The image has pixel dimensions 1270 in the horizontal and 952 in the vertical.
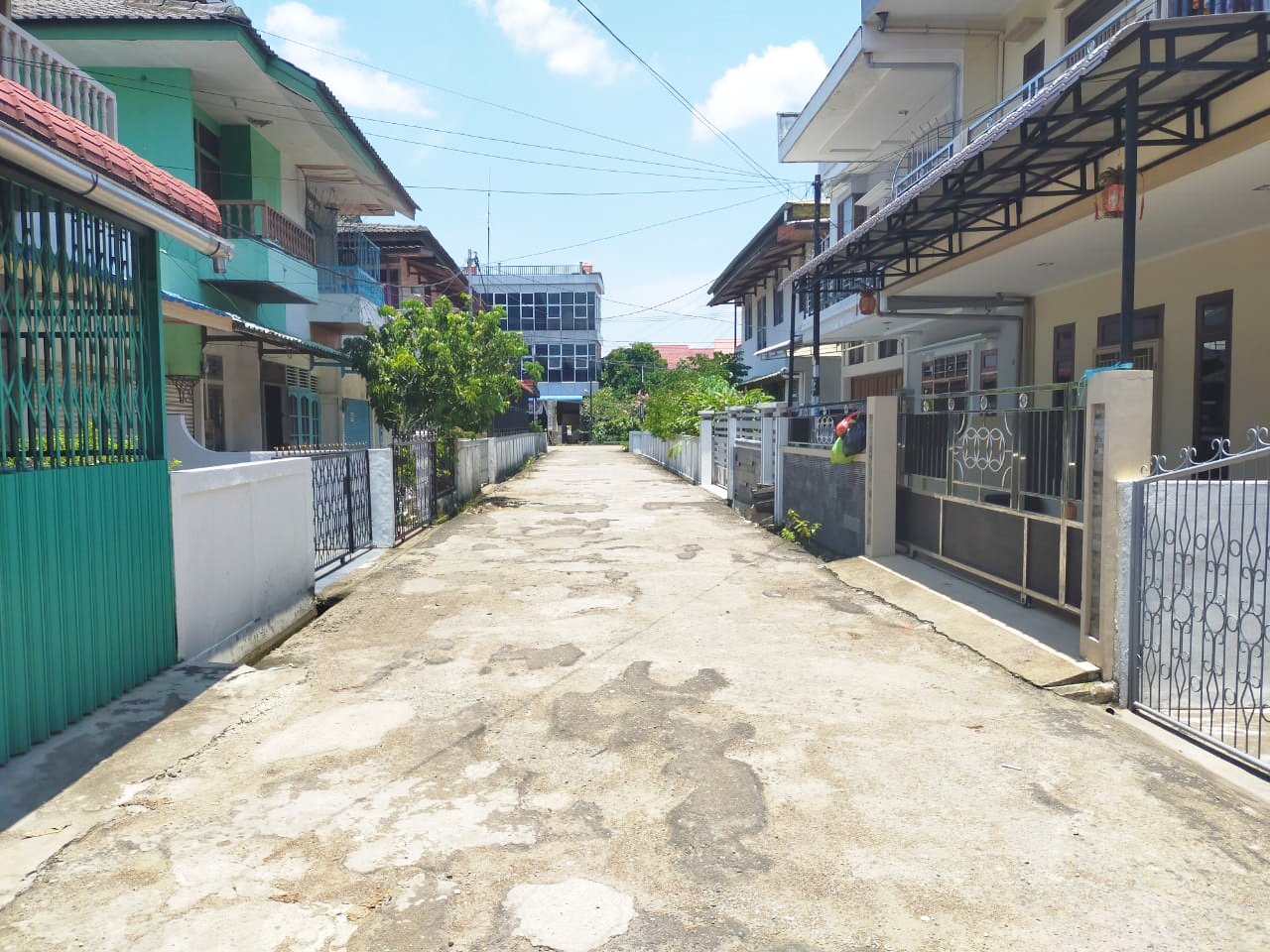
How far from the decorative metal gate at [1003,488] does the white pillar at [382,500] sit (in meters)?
6.38

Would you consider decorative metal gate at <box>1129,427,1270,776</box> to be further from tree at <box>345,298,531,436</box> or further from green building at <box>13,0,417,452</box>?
tree at <box>345,298,531,436</box>

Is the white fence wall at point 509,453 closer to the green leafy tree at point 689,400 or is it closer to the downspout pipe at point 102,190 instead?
the green leafy tree at point 689,400

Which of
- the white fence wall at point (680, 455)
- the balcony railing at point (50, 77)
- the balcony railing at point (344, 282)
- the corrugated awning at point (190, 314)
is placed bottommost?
the white fence wall at point (680, 455)

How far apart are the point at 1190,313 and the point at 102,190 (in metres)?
10.5

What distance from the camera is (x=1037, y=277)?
11.8 meters

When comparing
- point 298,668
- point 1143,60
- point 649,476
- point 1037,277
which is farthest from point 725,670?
point 649,476

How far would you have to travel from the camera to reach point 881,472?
9.70 meters

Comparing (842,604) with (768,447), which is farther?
(768,447)

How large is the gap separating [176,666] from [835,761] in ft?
13.8

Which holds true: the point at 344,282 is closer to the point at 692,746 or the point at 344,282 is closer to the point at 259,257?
the point at 259,257

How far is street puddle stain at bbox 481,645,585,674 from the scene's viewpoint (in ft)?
20.1

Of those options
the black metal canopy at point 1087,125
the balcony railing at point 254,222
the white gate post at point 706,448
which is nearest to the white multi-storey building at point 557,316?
the white gate post at point 706,448

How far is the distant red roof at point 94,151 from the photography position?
12.8 feet

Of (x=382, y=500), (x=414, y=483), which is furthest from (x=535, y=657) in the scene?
(x=414, y=483)
